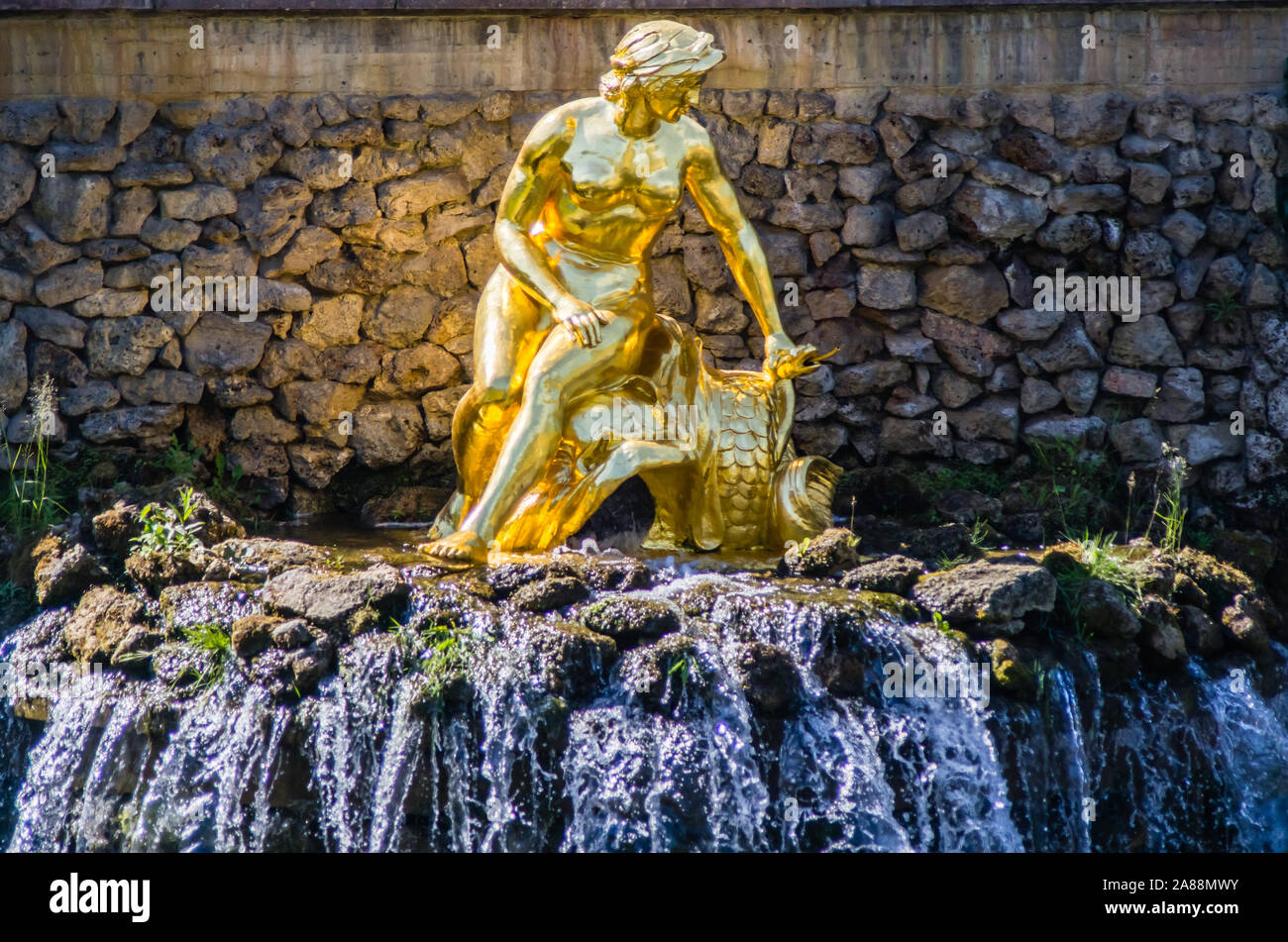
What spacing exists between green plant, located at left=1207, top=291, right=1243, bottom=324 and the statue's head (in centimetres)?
325

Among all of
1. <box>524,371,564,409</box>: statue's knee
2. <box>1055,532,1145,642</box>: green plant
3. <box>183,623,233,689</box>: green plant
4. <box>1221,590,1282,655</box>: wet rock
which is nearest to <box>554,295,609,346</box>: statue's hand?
<box>524,371,564,409</box>: statue's knee

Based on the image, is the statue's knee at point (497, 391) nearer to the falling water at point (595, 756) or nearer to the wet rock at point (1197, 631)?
→ the falling water at point (595, 756)

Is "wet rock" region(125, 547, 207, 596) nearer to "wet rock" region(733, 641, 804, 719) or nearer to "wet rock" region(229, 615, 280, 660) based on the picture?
"wet rock" region(229, 615, 280, 660)

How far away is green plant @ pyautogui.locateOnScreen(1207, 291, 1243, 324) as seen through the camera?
27.3 feet

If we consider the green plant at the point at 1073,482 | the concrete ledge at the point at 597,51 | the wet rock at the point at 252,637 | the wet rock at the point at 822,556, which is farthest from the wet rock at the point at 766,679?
the concrete ledge at the point at 597,51

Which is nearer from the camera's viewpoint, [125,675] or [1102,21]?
[125,675]

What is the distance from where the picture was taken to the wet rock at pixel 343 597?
229 inches

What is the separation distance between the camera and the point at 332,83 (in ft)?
26.9

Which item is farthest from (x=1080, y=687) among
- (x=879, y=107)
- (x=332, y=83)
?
(x=332, y=83)

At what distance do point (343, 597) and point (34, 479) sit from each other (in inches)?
106

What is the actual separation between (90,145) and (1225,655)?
562cm

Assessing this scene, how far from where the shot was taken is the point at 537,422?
21.6ft

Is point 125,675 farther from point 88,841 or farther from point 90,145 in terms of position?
point 90,145

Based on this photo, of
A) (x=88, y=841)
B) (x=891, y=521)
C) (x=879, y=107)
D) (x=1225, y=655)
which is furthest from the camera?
(x=879, y=107)
